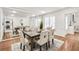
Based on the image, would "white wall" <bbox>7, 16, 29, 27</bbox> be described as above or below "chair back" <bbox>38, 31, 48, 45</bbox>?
above

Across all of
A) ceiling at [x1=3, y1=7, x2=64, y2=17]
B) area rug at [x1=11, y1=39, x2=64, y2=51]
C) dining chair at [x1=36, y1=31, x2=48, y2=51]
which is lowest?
area rug at [x1=11, y1=39, x2=64, y2=51]

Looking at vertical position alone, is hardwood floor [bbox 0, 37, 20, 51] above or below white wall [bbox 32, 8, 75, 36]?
below

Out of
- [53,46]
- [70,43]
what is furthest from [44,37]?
[70,43]

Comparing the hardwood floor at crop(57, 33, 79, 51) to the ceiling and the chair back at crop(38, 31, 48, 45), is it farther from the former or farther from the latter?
the ceiling

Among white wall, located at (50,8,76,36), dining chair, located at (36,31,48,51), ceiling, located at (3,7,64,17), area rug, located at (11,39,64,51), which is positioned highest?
ceiling, located at (3,7,64,17)

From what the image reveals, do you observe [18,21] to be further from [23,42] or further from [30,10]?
[23,42]

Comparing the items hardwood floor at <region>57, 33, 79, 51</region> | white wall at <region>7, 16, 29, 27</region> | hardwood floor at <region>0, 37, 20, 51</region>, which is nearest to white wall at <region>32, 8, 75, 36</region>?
hardwood floor at <region>57, 33, 79, 51</region>

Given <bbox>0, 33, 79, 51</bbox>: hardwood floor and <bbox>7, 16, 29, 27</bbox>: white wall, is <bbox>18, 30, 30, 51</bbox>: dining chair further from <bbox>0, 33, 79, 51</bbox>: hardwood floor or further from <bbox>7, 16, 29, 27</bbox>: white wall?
<bbox>0, 33, 79, 51</bbox>: hardwood floor

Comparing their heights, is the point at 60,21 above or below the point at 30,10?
below

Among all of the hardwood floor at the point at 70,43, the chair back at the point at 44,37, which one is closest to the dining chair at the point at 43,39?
the chair back at the point at 44,37

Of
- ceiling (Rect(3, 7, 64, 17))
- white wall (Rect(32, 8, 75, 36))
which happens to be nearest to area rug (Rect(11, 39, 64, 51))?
white wall (Rect(32, 8, 75, 36))
